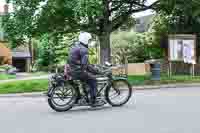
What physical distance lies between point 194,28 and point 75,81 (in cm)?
2163

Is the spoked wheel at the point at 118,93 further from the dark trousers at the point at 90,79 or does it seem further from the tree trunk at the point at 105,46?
the tree trunk at the point at 105,46

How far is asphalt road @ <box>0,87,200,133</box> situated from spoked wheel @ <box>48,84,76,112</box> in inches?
6.8

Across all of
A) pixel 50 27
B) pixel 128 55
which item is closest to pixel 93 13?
pixel 50 27

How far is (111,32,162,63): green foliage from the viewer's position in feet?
114

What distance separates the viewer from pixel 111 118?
970 centimetres

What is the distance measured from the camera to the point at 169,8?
22234 millimetres

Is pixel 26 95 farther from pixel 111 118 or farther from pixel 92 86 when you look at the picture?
pixel 111 118

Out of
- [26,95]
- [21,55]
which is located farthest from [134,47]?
[21,55]

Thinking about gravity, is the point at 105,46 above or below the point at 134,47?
below

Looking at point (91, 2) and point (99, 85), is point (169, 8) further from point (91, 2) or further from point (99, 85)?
point (99, 85)

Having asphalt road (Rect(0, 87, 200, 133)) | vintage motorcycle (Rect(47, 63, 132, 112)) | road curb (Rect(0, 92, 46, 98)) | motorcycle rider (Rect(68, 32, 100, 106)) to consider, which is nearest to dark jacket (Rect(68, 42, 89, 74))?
motorcycle rider (Rect(68, 32, 100, 106))

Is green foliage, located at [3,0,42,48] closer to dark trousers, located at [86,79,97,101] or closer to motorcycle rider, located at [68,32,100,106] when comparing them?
motorcycle rider, located at [68,32,100,106]

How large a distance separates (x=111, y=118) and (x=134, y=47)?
29.1 m

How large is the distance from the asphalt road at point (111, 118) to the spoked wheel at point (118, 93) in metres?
0.20
